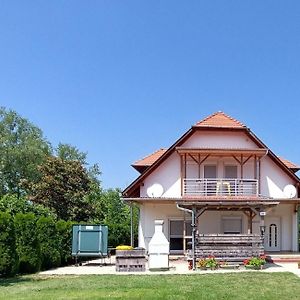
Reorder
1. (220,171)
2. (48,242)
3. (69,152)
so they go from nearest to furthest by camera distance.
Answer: (48,242), (220,171), (69,152)

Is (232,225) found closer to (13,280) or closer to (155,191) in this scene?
(155,191)

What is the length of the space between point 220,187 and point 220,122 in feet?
12.2

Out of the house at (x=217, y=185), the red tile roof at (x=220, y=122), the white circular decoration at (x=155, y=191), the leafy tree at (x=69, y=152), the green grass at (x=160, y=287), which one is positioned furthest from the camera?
the leafy tree at (x=69, y=152)

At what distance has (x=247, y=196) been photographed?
81.2 feet

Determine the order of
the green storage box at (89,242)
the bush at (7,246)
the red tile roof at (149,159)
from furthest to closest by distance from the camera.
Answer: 1. the red tile roof at (149,159)
2. the green storage box at (89,242)
3. the bush at (7,246)

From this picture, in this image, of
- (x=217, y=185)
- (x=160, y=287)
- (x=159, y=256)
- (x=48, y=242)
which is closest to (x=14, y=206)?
(x=48, y=242)

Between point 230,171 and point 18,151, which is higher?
point 18,151

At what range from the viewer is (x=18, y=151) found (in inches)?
1992

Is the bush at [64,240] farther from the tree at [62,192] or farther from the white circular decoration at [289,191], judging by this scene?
the tree at [62,192]

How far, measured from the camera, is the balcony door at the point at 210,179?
25281mm

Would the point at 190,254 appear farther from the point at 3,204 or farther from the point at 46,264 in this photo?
the point at 3,204

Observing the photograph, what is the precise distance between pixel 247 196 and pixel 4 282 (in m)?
13.8

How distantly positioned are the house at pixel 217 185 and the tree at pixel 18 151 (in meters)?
27.1

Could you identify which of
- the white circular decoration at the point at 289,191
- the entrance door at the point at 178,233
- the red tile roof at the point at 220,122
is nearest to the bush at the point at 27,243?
the entrance door at the point at 178,233
